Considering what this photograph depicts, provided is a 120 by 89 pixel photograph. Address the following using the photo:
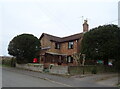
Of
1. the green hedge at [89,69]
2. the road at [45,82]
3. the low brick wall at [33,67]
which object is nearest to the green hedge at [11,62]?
the low brick wall at [33,67]

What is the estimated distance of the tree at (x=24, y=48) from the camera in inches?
1022

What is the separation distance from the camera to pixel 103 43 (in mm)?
21922

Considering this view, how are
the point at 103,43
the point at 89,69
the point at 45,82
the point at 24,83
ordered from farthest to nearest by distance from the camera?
1. the point at 103,43
2. the point at 89,69
3. the point at 45,82
4. the point at 24,83

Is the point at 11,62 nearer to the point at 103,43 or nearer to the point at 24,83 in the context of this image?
the point at 103,43

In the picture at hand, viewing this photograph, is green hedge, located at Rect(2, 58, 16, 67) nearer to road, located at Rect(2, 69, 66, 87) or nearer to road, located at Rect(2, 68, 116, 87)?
road, located at Rect(2, 68, 116, 87)

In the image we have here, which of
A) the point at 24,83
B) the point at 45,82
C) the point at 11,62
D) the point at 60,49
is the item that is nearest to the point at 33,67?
the point at 11,62

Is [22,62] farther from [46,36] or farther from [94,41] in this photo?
[94,41]

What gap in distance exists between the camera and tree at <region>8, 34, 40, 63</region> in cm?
2597

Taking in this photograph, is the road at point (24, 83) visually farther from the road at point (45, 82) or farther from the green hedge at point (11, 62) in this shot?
the green hedge at point (11, 62)

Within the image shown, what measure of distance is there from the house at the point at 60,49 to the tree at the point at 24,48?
2992 millimetres

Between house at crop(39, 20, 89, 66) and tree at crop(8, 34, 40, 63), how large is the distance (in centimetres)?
299

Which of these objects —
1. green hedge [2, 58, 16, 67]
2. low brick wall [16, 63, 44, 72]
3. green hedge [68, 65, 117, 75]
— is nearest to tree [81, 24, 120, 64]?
green hedge [68, 65, 117, 75]

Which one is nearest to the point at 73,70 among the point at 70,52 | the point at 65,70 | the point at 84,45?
the point at 65,70

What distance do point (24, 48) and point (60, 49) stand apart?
884cm
